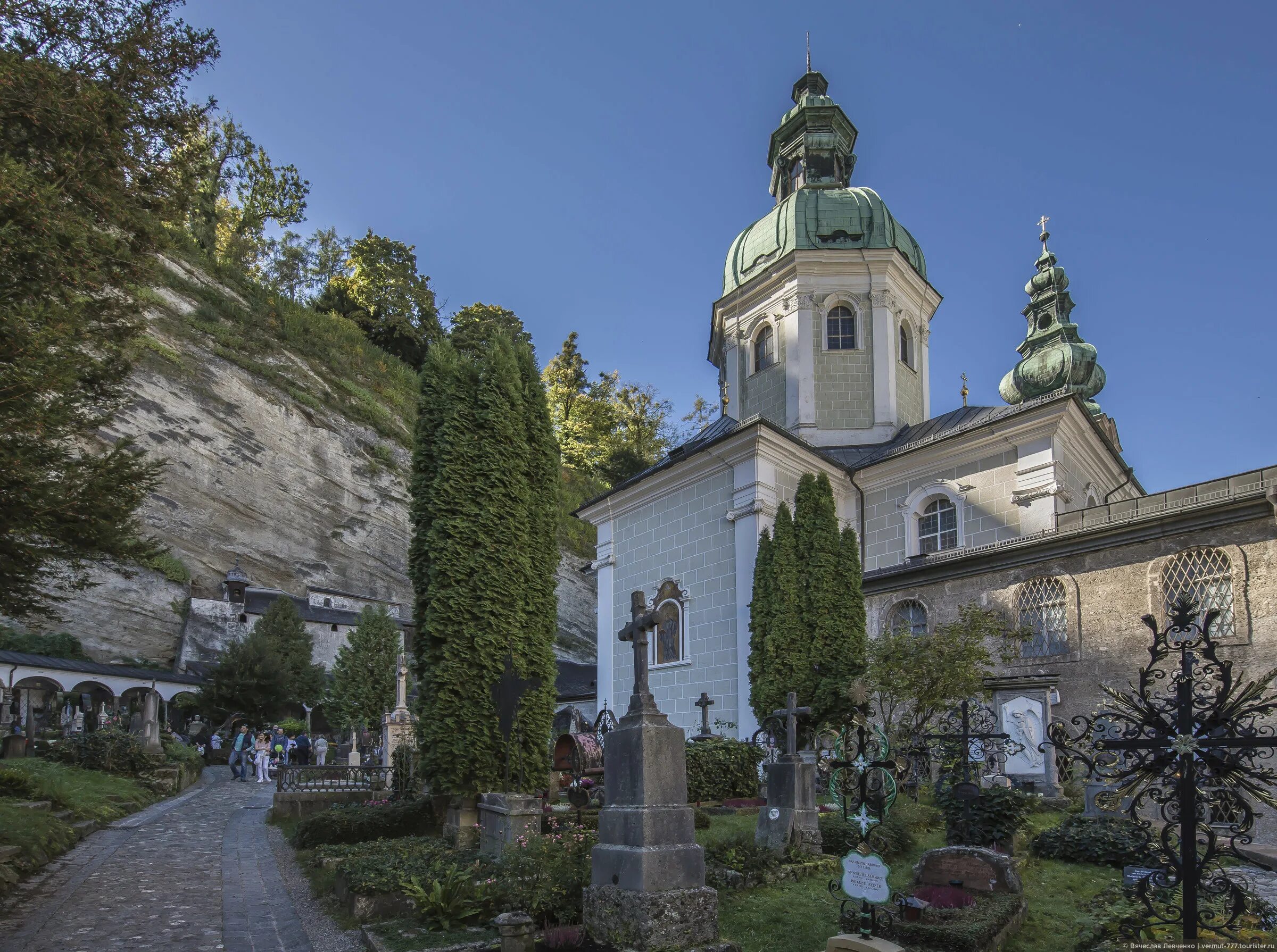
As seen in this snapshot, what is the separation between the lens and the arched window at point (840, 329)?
919 inches

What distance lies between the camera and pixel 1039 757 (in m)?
13.7

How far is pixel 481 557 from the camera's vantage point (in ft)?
37.2

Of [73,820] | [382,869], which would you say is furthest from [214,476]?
[382,869]

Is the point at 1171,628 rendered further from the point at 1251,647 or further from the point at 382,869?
the point at 1251,647

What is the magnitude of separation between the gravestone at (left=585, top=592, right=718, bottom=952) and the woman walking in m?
18.8

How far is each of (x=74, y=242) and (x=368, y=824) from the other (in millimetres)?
7247

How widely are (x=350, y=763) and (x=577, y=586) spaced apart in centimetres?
2165

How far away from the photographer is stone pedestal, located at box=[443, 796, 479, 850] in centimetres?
995

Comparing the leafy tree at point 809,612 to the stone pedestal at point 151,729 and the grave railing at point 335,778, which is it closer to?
the grave railing at point 335,778

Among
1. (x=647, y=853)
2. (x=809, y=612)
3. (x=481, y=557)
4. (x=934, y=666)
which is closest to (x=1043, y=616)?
(x=934, y=666)

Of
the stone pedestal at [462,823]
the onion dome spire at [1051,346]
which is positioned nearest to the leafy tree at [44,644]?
the stone pedestal at [462,823]

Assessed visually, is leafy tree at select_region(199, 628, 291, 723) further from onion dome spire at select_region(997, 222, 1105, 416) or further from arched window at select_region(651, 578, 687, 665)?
onion dome spire at select_region(997, 222, 1105, 416)

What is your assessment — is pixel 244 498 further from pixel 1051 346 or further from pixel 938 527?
pixel 1051 346

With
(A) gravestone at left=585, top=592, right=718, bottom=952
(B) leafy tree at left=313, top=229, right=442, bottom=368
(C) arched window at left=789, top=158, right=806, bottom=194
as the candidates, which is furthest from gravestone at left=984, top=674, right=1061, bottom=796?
(B) leafy tree at left=313, top=229, right=442, bottom=368
